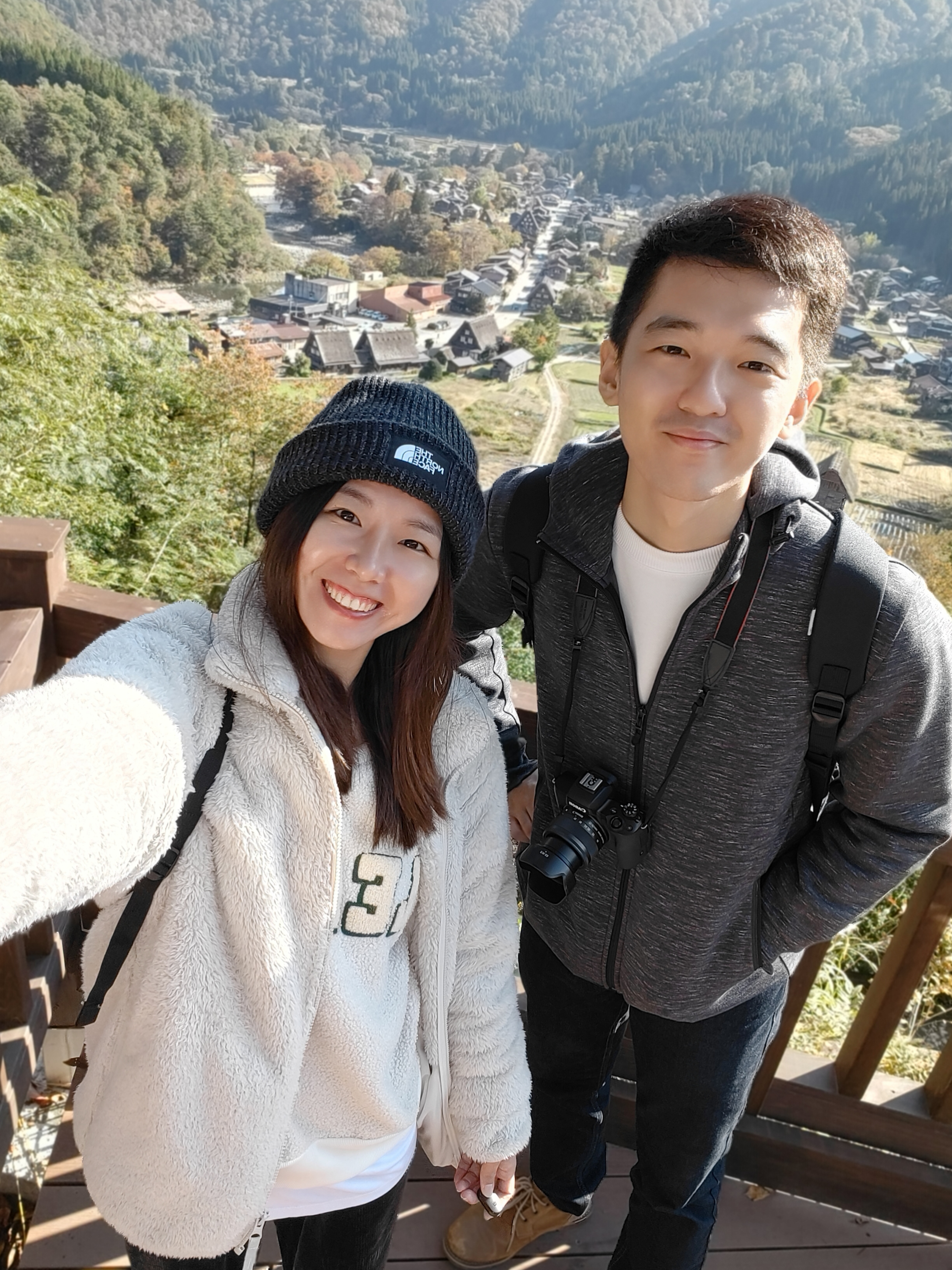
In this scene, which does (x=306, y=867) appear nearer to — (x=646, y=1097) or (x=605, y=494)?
(x=605, y=494)

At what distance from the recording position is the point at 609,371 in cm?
107

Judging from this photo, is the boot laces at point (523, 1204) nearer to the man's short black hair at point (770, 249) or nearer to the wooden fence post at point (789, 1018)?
the wooden fence post at point (789, 1018)

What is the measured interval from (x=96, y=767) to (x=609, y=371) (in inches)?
30.0

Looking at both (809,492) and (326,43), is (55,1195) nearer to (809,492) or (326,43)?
(809,492)

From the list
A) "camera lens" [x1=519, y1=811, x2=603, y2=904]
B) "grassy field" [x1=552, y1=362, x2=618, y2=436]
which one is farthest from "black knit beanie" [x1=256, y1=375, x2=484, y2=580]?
"grassy field" [x1=552, y1=362, x2=618, y2=436]

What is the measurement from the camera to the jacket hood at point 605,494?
972mm

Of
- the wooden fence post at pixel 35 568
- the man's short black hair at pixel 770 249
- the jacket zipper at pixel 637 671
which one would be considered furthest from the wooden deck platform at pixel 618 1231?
the man's short black hair at pixel 770 249

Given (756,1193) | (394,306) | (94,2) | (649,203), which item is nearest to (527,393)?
(394,306)

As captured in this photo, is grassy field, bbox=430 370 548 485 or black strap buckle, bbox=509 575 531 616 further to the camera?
grassy field, bbox=430 370 548 485

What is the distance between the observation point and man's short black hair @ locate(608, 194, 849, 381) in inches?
36.0

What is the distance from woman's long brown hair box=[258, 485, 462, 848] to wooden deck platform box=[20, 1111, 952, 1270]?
0.93 metres

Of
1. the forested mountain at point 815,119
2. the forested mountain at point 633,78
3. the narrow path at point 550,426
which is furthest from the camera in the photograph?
the forested mountain at point 633,78

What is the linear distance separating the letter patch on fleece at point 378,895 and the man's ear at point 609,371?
2.00 feet

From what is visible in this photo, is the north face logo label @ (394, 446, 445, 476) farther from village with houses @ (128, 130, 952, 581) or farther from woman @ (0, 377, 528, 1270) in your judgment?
village with houses @ (128, 130, 952, 581)
